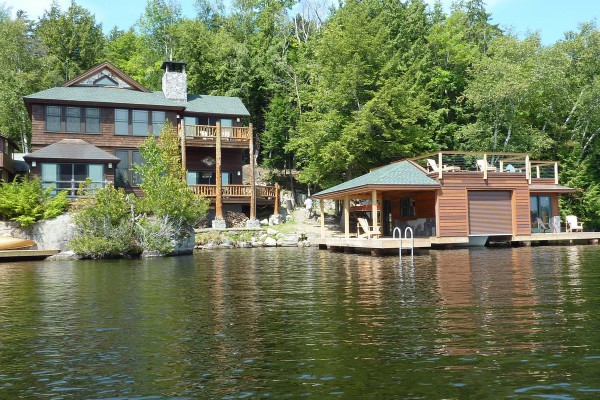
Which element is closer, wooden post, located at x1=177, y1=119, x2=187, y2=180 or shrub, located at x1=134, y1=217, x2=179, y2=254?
shrub, located at x1=134, y1=217, x2=179, y2=254

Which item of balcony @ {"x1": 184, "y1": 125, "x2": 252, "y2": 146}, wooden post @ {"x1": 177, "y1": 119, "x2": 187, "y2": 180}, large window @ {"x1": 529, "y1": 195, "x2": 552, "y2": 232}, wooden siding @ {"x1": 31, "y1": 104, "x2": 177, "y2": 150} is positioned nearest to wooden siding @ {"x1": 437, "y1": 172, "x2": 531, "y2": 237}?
large window @ {"x1": 529, "y1": 195, "x2": 552, "y2": 232}

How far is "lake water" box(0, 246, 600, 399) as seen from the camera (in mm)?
6141

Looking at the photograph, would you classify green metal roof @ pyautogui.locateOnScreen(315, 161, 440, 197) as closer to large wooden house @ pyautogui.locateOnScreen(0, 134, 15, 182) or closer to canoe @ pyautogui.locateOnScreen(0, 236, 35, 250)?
canoe @ pyautogui.locateOnScreen(0, 236, 35, 250)

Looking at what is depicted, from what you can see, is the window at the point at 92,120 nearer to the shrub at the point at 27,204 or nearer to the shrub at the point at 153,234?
the shrub at the point at 27,204

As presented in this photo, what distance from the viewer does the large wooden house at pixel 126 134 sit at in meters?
36.5

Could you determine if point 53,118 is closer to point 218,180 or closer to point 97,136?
point 97,136

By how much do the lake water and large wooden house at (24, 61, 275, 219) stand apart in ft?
70.9

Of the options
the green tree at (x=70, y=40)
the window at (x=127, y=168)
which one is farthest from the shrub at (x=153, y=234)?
the green tree at (x=70, y=40)

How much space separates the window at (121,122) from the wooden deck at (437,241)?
1678cm

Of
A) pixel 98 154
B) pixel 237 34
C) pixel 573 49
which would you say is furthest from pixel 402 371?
pixel 237 34

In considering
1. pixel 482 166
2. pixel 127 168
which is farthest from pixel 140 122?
pixel 482 166

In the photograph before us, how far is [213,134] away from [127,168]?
6.70 m

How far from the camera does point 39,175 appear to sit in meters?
35.8

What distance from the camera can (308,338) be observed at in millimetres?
8430
